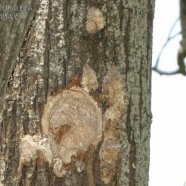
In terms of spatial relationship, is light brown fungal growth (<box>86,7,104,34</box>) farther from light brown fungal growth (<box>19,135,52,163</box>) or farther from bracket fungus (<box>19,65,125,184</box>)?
light brown fungal growth (<box>19,135,52,163</box>)

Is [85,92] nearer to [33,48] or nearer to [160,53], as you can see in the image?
[33,48]

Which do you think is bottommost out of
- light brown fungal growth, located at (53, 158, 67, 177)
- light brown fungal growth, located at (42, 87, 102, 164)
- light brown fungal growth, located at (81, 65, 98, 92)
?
light brown fungal growth, located at (53, 158, 67, 177)

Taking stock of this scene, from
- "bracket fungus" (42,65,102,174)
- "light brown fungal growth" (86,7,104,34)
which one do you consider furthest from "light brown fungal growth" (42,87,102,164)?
"light brown fungal growth" (86,7,104,34)

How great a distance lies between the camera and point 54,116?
1432 mm

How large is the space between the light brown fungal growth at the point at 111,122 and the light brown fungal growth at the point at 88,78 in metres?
0.03

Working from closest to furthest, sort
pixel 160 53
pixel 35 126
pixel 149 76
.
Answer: pixel 35 126
pixel 149 76
pixel 160 53

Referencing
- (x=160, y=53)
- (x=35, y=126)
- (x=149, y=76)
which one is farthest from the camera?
(x=160, y=53)

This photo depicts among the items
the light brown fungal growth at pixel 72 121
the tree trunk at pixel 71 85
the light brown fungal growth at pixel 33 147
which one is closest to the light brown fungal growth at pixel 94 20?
the tree trunk at pixel 71 85

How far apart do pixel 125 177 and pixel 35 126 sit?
23cm

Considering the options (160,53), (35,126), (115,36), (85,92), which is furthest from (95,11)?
(160,53)

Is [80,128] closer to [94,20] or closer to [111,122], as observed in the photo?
Answer: [111,122]

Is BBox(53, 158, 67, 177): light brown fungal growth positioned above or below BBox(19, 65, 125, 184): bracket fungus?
below

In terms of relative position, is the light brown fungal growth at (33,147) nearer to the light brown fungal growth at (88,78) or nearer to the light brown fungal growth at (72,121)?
the light brown fungal growth at (72,121)

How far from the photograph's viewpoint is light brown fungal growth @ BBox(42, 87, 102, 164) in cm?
143
